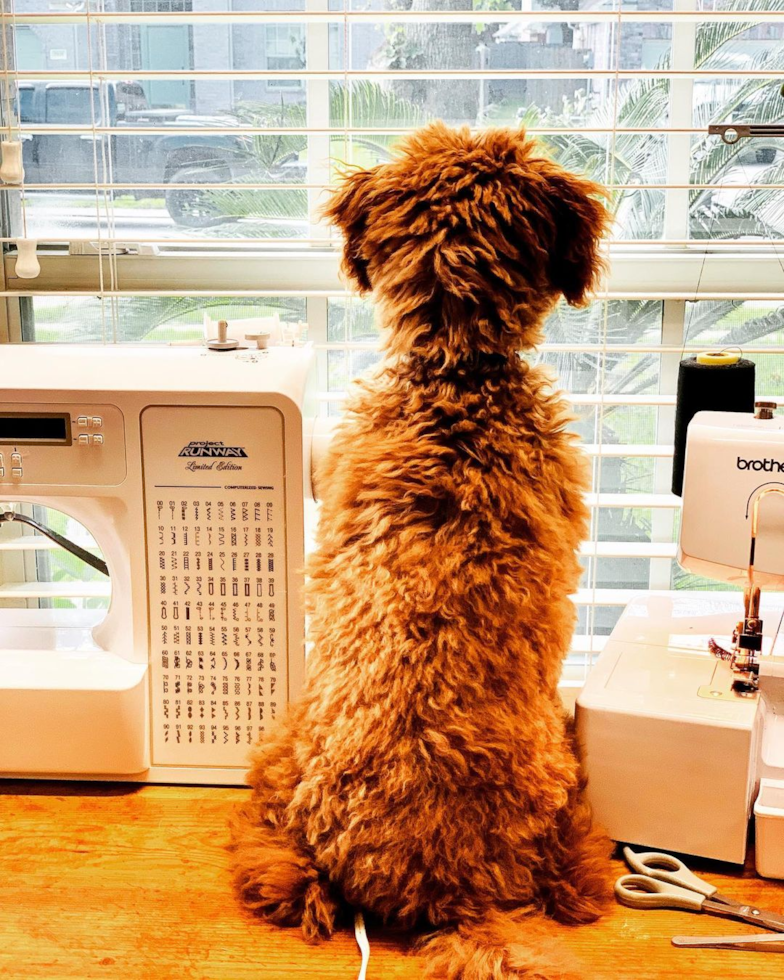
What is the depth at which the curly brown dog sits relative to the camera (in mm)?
991

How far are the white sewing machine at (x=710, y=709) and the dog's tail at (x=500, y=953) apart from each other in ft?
0.60

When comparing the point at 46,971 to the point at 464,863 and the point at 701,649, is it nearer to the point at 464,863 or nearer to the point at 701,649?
the point at 464,863

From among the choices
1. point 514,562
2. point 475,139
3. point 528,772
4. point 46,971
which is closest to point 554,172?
point 475,139

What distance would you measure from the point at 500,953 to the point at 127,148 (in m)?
1.36

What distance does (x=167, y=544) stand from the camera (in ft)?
4.15

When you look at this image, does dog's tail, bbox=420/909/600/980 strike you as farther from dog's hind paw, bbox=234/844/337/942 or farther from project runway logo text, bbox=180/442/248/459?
project runway logo text, bbox=180/442/248/459

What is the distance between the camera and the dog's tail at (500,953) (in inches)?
37.8

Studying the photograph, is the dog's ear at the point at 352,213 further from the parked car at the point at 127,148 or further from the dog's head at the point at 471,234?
the parked car at the point at 127,148

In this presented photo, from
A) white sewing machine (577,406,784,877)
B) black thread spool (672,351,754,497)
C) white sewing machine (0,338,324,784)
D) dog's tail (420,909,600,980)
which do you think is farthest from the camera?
black thread spool (672,351,754,497)

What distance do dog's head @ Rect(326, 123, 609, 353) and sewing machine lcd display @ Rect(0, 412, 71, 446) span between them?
0.43m

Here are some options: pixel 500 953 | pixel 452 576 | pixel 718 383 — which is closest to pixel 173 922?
pixel 500 953

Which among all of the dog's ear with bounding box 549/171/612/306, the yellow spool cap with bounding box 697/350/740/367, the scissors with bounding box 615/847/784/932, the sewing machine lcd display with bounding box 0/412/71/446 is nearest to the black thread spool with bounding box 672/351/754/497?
the yellow spool cap with bounding box 697/350/740/367

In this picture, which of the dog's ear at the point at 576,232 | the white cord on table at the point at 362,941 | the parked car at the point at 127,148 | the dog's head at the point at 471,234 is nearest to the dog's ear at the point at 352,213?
the dog's head at the point at 471,234

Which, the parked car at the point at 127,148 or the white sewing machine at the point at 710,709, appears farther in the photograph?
the parked car at the point at 127,148
